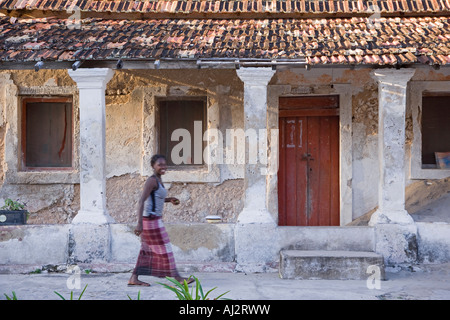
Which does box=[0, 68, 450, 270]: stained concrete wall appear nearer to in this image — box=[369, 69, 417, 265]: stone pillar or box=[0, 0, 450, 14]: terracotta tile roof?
box=[0, 0, 450, 14]: terracotta tile roof

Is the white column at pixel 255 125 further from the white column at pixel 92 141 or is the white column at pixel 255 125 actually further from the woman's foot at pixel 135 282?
the white column at pixel 92 141

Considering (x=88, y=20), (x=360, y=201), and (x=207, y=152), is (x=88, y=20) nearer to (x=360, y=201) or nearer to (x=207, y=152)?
(x=207, y=152)

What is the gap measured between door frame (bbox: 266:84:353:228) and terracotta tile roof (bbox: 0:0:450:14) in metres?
1.26

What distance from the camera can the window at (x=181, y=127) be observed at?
10570mm

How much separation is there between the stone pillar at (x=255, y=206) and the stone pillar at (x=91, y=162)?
183 cm

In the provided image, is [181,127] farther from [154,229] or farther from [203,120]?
[154,229]

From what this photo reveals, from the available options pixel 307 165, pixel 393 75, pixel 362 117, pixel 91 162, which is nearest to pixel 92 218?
pixel 91 162

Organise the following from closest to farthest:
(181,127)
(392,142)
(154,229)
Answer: (154,229), (392,142), (181,127)

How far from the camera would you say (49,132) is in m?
10.6

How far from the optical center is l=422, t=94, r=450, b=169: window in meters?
10.5

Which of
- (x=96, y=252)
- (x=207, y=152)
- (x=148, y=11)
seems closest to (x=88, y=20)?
(x=148, y=11)

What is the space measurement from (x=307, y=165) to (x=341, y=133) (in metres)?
0.81

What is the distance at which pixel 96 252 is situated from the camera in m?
8.33

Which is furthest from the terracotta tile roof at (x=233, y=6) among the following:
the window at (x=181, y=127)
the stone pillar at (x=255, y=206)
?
the stone pillar at (x=255, y=206)
